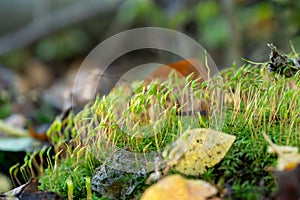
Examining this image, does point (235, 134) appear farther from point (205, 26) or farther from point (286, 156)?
point (205, 26)

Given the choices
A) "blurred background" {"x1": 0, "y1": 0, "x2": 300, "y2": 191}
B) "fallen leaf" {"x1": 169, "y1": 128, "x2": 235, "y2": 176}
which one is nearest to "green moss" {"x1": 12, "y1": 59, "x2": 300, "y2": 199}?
"fallen leaf" {"x1": 169, "y1": 128, "x2": 235, "y2": 176}

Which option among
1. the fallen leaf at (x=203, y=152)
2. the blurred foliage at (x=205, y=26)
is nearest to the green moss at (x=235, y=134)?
the fallen leaf at (x=203, y=152)

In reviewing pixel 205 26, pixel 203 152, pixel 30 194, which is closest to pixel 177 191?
pixel 203 152

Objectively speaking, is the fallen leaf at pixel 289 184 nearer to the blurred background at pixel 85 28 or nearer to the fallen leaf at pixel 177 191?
the fallen leaf at pixel 177 191

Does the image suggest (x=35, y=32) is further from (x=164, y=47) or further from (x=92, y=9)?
(x=164, y=47)

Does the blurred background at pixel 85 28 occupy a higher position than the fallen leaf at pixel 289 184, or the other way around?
the blurred background at pixel 85 28

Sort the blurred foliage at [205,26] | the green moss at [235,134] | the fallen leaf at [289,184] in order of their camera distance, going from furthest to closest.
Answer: the blurred foliage at [205,26], the green moss at [235,134], the fallen leaf at [289,184]

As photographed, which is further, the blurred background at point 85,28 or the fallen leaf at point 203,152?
the blurred background at point 85,28
